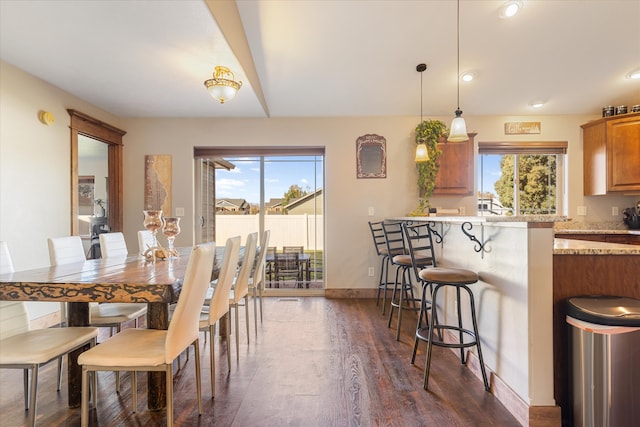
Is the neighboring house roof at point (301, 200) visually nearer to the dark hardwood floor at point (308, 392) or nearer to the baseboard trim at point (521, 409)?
the dark hardwood floor at point (308, 392)

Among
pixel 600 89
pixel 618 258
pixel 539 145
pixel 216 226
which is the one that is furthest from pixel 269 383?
pixel 600 89

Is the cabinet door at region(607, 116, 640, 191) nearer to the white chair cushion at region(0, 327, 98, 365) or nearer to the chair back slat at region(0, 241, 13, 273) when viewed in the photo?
the white chair cushion at region(0, 327, 98, 365)

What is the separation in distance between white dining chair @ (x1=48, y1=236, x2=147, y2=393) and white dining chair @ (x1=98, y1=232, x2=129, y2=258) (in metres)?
0.28

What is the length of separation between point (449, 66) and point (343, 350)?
3.08m

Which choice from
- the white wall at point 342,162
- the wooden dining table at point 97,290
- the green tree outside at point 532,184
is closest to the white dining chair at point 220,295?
the wooden dining table at point 97,290

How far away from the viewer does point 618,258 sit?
169cm

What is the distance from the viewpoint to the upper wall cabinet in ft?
12.3

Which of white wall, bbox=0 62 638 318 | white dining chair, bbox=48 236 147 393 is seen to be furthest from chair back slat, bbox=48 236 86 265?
white wall, bbox=0 62 638 318

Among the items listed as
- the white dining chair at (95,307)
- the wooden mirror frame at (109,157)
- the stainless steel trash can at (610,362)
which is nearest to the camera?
the stainless steel trash can at (610,362)

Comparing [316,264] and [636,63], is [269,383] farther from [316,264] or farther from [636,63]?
[636,63]

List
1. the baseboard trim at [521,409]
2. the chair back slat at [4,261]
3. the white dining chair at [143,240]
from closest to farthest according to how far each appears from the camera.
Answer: the baseboard trim at [521,409] → the chair back slat at [4,261] → the white dining chair at [143,240]

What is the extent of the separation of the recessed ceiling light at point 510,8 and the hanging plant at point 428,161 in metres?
1.41

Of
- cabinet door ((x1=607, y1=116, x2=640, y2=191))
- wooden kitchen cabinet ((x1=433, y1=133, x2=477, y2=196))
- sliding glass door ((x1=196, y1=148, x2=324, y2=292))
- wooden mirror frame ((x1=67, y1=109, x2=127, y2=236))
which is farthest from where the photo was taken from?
sliding glass door ((x1=196, y1=148, x2=324, y2=292))

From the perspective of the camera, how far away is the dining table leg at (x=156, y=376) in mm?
1790
